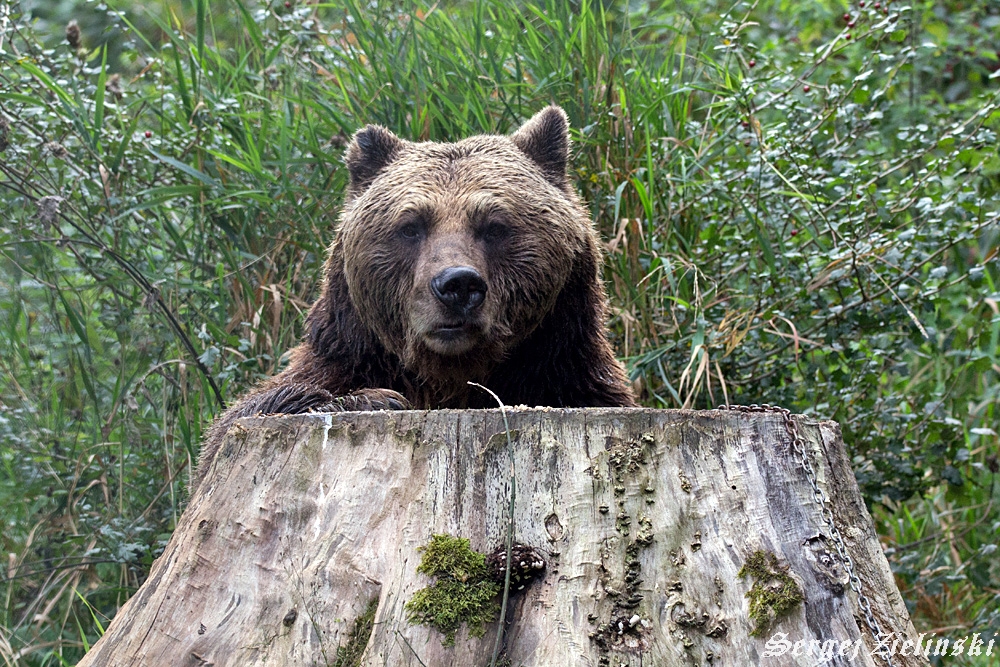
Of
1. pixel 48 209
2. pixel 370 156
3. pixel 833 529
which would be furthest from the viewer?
pixel 48 209

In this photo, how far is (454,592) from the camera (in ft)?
7.18

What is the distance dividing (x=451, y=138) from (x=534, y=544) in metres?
3.02

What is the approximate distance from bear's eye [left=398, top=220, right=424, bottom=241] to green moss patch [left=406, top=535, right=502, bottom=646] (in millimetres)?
1545

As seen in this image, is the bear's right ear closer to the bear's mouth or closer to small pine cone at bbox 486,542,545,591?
the bear's mouth

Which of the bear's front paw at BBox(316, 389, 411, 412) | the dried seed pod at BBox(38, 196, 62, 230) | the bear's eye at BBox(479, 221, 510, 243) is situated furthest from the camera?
the dried seed pod at BBox(38, 196, 62, 230)

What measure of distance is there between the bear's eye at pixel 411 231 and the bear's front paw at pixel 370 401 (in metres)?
Result: 0.62

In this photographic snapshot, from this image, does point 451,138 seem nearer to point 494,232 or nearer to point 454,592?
point 494,232

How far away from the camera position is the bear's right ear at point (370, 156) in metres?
3.93

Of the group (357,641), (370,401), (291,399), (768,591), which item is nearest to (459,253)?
(370,401)

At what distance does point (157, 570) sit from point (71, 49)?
3772mm

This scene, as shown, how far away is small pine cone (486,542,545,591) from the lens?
7.25 feet

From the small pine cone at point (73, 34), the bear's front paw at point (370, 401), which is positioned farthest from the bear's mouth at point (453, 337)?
the small pine cone at point (73, 34)

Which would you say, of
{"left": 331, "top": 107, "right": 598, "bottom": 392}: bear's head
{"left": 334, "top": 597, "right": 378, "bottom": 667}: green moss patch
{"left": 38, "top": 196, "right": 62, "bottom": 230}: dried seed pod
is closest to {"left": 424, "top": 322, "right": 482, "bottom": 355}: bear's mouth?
{"left": 331, "top": 107, "right": 598, "bottom": 392}: bear's head

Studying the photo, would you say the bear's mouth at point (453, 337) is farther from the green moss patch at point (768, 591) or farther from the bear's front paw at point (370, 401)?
the green moss patch at point (768, 591)
